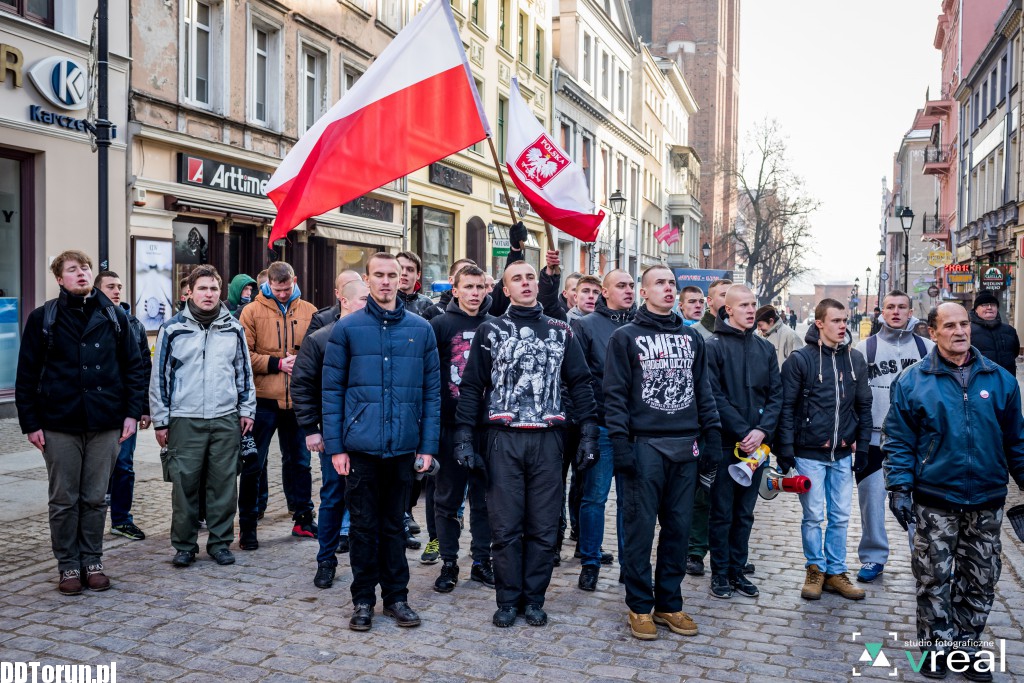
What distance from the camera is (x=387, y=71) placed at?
7320 millimetres

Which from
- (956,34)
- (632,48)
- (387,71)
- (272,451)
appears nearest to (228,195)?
(272,451)

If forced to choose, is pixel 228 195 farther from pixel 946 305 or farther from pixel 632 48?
pixel 632 48

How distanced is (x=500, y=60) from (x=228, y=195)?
14.8 m

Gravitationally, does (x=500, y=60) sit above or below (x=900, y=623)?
above

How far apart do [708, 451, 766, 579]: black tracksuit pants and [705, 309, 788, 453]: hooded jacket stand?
0.23 meters

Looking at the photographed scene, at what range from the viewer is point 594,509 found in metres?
6.56

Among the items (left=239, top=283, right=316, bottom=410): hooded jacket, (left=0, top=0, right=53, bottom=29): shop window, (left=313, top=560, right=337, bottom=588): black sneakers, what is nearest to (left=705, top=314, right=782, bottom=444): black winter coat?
(left=313, top=560, right=337, bottom=588): black sneakers

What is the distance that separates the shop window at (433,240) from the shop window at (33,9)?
12.6 meters

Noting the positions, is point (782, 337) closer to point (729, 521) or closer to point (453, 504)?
point (729, 521)

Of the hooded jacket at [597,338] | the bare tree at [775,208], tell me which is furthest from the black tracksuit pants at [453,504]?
the bare tree at [775,208]

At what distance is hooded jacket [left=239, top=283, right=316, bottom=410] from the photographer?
7.44m

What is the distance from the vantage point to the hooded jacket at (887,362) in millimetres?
6844

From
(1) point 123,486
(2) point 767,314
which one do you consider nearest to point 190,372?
(1) point 123,486

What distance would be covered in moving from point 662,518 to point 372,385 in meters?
1.88
